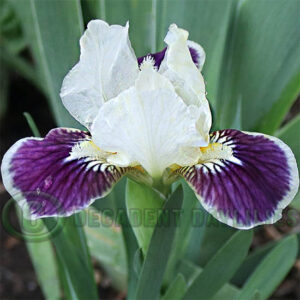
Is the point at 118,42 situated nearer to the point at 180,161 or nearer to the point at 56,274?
the point at 180,161

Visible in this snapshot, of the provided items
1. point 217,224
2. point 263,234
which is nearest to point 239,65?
point 217,224

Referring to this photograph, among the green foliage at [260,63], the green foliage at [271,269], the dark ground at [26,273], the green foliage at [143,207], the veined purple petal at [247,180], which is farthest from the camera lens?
the dark ground at [26,273]

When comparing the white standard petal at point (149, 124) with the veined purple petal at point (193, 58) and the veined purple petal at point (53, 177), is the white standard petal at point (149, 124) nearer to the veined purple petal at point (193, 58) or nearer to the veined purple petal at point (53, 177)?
the veined purple petal at point (53, 177)

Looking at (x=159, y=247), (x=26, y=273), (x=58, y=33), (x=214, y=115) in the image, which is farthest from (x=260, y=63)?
(x=26, y=273)

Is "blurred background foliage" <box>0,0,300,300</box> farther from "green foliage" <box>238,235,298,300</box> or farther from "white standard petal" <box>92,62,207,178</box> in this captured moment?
"white standard petal" <box>92,62,207,178</box>

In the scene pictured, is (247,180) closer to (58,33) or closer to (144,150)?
(144,150)

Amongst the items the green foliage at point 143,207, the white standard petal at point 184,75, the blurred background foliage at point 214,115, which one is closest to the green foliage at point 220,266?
the blurred background foliage at point 214,115

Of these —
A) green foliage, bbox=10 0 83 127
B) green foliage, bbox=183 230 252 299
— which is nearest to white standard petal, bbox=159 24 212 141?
green foliage, bbox=183 230 252 299
